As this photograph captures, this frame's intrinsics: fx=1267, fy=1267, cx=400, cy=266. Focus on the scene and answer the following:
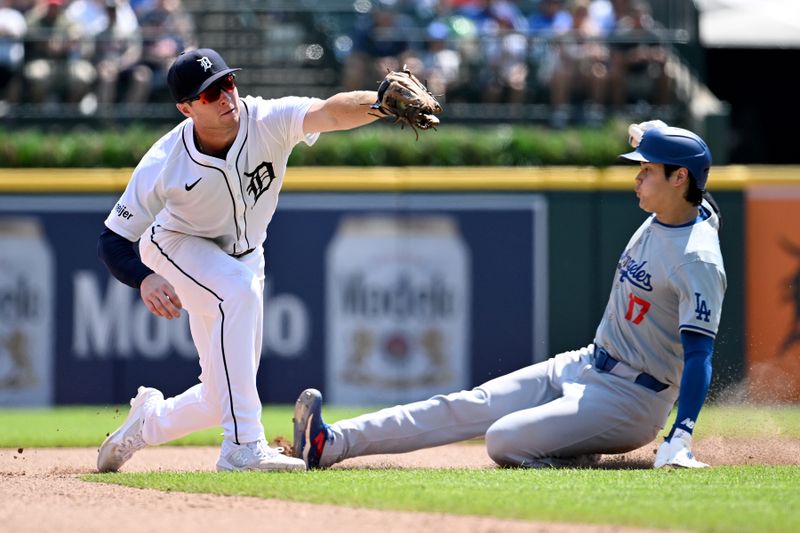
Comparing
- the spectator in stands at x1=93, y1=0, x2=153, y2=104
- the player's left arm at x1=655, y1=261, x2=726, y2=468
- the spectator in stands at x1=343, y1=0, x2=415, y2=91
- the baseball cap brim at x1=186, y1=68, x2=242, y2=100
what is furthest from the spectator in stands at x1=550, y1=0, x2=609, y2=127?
the baseball cap brim at x1=186, y1=68, x2=242, y2=100

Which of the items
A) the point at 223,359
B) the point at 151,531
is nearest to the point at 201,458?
the point at 223,359

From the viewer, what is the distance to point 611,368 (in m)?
5.27

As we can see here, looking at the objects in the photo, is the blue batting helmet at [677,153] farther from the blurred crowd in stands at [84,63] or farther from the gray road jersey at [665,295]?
the blurred crowd in stands at [84,63]

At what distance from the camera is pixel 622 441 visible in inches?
206

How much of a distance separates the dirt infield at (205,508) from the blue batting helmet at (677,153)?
Answer: 1273 mm

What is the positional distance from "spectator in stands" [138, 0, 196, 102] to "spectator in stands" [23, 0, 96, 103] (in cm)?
55

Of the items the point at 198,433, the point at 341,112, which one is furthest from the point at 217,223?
the point at 198,433

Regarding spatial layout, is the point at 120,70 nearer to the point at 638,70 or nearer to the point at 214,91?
the point at 638,70

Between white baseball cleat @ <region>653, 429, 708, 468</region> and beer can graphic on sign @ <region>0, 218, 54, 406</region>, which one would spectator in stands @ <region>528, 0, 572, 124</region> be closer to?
beer can graphic on sign @ <region>0, 218, 54, 406</region>

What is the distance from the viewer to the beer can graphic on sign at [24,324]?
31.5 ft

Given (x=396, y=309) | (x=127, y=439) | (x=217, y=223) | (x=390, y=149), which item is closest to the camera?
(x=217, y=223)

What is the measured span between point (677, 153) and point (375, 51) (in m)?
6.75

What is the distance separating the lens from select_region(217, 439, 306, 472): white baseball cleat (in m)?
4.86

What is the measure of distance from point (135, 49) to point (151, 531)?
8.49m
